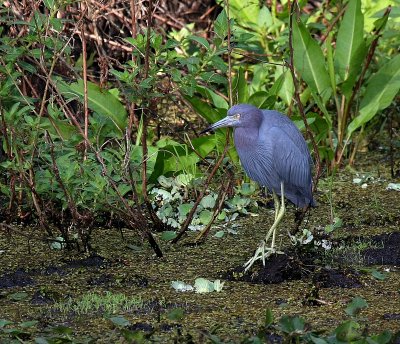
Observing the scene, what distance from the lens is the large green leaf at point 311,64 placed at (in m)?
5.48

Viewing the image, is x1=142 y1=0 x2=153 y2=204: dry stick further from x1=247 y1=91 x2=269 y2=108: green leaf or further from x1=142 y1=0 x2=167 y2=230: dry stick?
x1=247 y1=91 x2=269 y2=108: green leaf

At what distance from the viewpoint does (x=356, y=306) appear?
3.46m

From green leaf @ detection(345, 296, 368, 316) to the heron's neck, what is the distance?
1.06 meters

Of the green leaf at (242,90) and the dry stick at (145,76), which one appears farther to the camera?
the green leaf at (242,90)

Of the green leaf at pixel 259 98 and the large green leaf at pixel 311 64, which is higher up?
the large green leaf at pixel 311 64

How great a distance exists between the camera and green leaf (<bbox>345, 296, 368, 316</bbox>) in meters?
3.46

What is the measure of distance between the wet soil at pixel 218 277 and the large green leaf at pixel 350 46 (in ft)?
3.14

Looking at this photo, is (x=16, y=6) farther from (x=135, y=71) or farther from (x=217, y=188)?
(x=217, y=188)

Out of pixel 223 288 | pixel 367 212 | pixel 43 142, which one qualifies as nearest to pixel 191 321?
pixel 223 288

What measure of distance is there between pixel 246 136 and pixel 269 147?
0.36 ft

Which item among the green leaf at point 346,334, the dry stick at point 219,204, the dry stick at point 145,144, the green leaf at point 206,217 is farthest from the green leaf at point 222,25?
the green leaf at point 346,334

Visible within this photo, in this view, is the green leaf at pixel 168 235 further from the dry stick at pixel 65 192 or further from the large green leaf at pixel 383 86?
the large green leaf at pixel 383 86

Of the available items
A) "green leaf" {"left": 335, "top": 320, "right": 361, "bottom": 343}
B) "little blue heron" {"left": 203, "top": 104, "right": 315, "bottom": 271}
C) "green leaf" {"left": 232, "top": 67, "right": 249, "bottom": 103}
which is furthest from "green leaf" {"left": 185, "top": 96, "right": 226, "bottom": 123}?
"green leaf" {"left": 335, "top": 320, "right": 361, "bottom": 343}

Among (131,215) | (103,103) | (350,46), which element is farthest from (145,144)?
(350,46)
